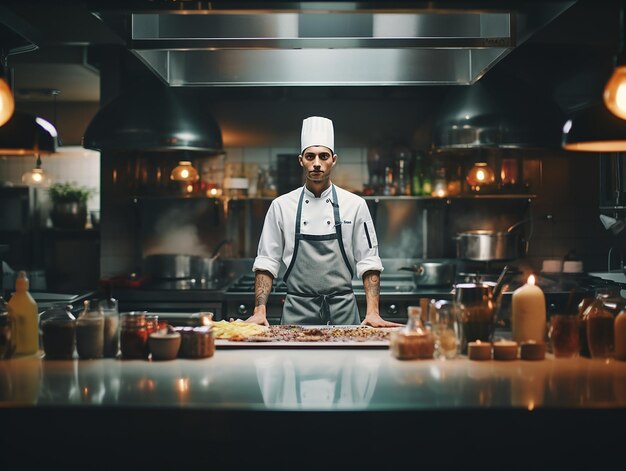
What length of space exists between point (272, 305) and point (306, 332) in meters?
2.20

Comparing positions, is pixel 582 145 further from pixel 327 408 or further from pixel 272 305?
pixel 272 305

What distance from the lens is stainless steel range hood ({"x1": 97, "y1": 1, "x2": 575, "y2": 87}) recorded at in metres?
2.36

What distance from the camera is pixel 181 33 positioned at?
107 inches

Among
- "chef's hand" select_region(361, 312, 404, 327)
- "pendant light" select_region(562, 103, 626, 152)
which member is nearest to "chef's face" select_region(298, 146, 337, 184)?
"chef's hand" select_region(361, 312, 404, 327)

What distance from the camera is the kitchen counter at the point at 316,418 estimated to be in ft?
6.24

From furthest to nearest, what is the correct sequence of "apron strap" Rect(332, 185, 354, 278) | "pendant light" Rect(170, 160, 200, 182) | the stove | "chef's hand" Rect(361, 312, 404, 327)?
"pendant light" Rect(170, 160, 200, 182), the stove, "apron strap" Rect(332, 185, 354, 278), "chef's hand" Rect(361, 312, 404, 327)

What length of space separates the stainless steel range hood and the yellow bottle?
0.99m

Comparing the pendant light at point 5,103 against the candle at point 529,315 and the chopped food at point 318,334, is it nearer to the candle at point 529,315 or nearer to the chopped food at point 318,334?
the chopped food at point 318,334

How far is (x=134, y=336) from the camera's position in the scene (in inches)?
98.0

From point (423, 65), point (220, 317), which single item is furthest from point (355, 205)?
point (220, 317)

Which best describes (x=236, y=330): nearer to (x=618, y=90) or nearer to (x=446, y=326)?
(x=446, y=326)

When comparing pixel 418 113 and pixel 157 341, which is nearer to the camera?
pixel 157 341

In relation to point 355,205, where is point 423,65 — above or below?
above

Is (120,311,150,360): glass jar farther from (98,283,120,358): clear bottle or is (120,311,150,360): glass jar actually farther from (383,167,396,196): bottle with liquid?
(383,167,396,196): bottle with liquid
